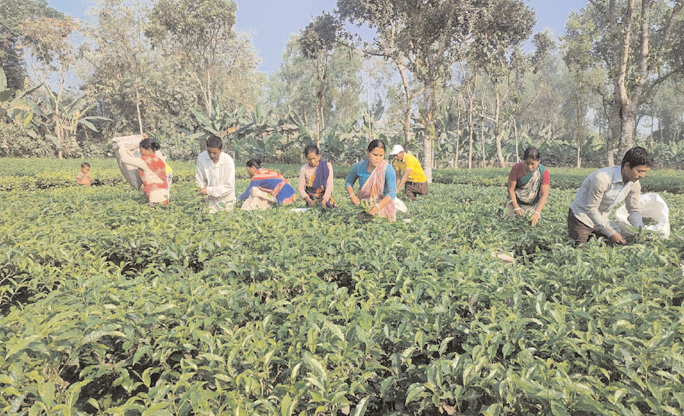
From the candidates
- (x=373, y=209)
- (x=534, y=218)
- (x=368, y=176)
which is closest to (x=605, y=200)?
(x=534, y=218)

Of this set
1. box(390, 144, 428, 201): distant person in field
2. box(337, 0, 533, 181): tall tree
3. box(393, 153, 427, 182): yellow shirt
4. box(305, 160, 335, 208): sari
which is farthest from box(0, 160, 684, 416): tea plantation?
box(337, 0, 533, 181): tall tree

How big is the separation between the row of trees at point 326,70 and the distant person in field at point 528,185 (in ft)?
30.6

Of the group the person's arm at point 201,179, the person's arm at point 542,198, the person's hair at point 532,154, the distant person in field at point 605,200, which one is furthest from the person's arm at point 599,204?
the person's arm at point 201,179

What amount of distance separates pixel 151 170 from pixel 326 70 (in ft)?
85.8

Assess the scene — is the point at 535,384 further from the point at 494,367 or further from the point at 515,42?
the point at 515,42

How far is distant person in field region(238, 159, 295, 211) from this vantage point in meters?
6.43

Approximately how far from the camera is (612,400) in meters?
1.46

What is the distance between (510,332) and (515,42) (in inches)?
932

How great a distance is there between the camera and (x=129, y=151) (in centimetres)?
632

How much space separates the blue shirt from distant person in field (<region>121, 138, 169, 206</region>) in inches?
121

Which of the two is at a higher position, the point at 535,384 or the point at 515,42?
the point at 515,42

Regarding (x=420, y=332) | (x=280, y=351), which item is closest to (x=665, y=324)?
(x=420, y=332)

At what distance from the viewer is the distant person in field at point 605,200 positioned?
3.92m

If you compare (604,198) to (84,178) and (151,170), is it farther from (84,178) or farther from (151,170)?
(84,178)
